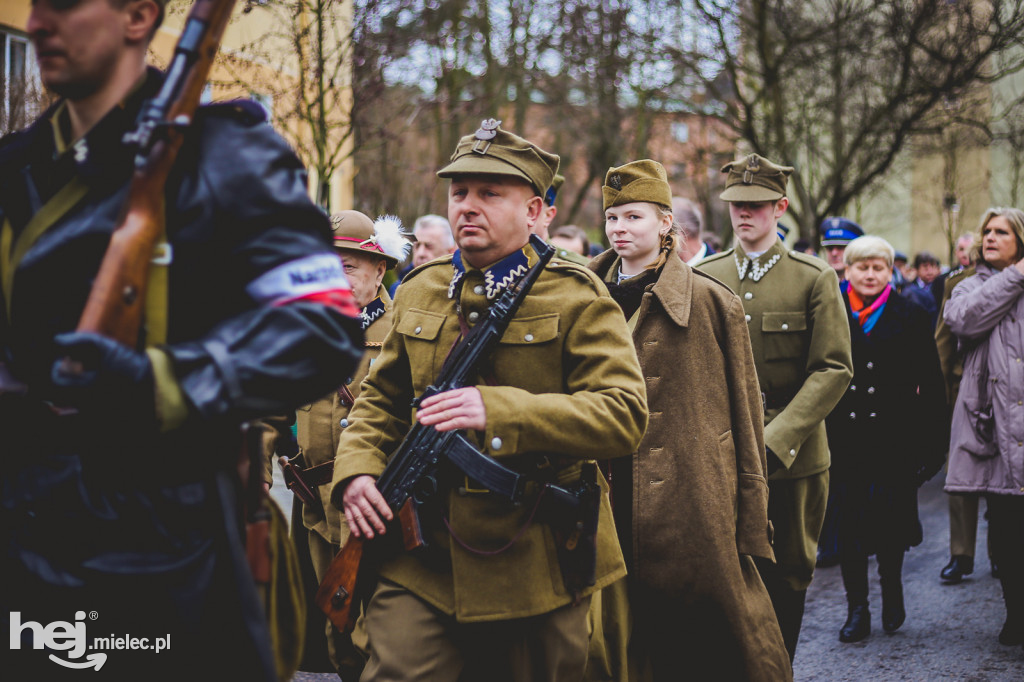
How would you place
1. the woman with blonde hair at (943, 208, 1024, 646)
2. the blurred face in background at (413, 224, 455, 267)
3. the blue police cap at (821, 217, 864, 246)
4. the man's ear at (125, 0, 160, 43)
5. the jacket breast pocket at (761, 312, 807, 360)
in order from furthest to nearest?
1. the blue police cap at (821, 217, 864, 246)
2. the blurred face in background at (413, 224, 455, 267)
3. the woman with blonde hair at (943, 208, 1024, 646)
4. the jacket breast pocket at (761, 312, 807, 360)
5. the man's ear at (125, 0, 160, 43)

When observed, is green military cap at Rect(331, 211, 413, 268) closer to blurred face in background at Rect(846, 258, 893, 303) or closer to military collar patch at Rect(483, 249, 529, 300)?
military collar patch at Rect(483, 249, 529, 300)

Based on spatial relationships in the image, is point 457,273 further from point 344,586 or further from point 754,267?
point 754,267

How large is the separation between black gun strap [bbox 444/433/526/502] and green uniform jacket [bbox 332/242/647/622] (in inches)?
1.4

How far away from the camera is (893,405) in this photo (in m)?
6.45

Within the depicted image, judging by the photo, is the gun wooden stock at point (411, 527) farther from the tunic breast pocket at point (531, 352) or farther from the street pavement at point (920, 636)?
the street pavement at point (920, 636)

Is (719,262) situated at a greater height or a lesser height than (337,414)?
greater

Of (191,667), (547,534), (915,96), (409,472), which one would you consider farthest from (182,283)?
(915,96)

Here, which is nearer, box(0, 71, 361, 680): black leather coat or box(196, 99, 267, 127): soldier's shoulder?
box(0, 71, 361, 680): black leather coat

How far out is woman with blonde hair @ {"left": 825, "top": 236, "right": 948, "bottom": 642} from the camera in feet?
21.0

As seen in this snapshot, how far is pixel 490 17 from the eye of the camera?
64.8 ft

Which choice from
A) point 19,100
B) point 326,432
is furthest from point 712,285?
point 19,100


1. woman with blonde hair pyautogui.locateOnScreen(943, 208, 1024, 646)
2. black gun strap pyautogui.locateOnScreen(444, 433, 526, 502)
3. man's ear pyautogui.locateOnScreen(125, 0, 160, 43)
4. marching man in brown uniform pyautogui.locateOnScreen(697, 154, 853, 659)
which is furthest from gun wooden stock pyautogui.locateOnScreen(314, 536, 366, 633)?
woman with blonde hair pyautogui.locateOnScreen(943, 208, 1024, 646)

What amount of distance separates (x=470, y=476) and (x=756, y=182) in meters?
3.24

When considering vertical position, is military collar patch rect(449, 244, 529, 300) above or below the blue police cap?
below
